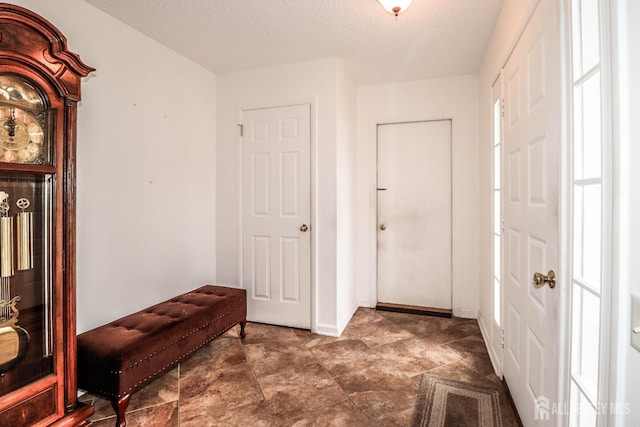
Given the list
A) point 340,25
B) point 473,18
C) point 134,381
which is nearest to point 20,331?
point 134,381

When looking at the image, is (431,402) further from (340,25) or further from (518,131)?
(340,25)

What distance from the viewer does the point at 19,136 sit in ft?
4.76

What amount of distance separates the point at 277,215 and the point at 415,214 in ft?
5.13

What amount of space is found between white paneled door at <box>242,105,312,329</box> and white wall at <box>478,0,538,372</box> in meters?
1.56

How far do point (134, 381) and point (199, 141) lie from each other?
2142 millimetres

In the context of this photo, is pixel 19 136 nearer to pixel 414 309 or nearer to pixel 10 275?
pixel 10 275

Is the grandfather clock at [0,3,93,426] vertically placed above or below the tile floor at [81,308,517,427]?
above

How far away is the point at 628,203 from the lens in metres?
0.75

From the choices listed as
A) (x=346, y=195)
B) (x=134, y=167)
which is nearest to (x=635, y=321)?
(x=346, y=195)

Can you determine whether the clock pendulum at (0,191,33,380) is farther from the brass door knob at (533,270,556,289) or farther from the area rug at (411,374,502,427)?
the brass door knob at (533,270,556,289)

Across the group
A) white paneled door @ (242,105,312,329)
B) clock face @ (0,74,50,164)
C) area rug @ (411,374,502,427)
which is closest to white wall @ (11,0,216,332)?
white paneled door @ (242,105,312,329)

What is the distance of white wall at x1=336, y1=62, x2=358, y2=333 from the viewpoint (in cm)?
304

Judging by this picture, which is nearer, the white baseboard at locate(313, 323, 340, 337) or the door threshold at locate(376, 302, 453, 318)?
the white baseboard at locate(313, 323, 340, 337)

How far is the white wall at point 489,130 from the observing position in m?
1.87
